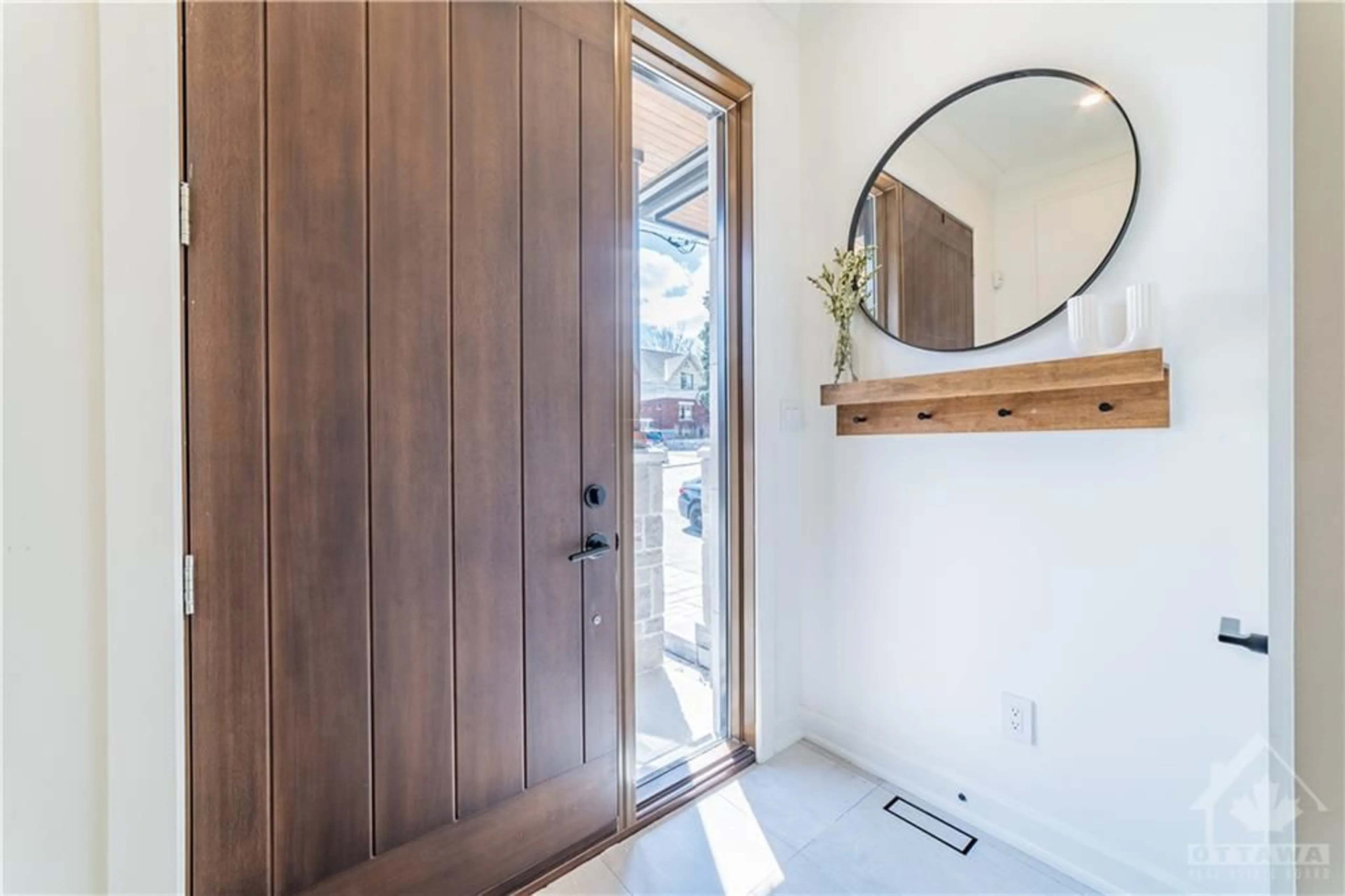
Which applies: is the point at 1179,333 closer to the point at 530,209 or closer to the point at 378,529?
the point at 530,209

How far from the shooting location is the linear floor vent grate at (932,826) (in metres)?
1.52

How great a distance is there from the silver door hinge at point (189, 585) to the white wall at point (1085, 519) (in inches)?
70.9

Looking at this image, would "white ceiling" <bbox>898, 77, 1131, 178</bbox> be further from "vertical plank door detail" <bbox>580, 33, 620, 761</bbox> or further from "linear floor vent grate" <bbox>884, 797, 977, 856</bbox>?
"linear floor vent grate" <bbox>884, 797, 977, 856</bbox>

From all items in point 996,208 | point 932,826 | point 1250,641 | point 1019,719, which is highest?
point 996,208

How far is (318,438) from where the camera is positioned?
108cm

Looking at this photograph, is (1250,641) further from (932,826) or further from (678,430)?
(678,430)

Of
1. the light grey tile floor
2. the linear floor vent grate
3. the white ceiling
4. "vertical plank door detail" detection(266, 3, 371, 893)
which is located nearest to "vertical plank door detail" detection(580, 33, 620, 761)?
the light grey tile floor

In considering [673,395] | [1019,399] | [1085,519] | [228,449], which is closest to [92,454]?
[228,449]

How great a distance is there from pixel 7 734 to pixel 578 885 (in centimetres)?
120

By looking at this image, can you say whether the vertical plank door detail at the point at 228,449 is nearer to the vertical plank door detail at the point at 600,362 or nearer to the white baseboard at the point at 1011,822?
the vertical plank door detail at the point at 600,362

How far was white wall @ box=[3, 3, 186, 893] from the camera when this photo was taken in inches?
32.0

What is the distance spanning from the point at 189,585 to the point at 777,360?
171cm

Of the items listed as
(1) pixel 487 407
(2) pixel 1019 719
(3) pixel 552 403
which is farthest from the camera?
(2) pixel 1019 719

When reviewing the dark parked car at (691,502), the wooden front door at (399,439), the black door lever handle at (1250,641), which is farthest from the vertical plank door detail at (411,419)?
the black door lever handle at (1250,641)
